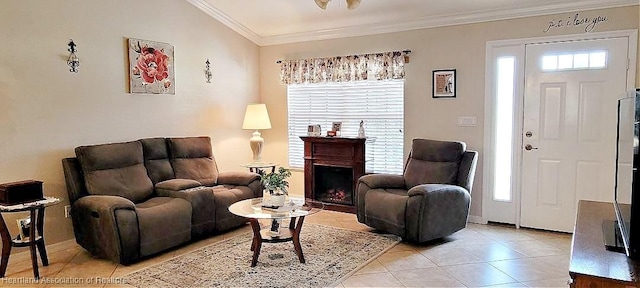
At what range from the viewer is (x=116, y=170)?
13.5 ft

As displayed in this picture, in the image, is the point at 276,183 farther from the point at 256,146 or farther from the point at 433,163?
the point at 256,146

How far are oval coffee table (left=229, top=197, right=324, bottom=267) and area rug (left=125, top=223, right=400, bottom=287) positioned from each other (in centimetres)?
16

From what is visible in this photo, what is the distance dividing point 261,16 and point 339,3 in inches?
44.4

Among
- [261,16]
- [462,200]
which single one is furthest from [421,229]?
[261,16]

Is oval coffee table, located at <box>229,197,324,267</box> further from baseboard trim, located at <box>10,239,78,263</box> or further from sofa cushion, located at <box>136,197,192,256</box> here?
baseboard trim, located at <box>10,239,78,263</box>

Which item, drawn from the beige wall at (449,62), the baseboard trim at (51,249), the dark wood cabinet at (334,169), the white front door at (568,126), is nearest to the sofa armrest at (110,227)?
the baseboard trim at (51,249)

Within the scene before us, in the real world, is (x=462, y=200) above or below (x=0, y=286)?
above

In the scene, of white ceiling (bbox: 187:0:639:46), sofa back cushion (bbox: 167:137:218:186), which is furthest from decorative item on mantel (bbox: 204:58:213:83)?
sofa back cushion (bbox: 167:137:218:186)

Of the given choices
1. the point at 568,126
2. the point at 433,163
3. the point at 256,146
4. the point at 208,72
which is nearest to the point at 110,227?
the point at 256,146

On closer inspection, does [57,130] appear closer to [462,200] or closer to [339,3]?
[339,3]

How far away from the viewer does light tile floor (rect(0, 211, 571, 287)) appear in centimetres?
324

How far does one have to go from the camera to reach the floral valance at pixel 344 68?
17.1 ft

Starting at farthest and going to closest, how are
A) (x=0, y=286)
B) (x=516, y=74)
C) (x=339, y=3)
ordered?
(x=339, y=3), (x=516, y=74), (x=0, y=286)

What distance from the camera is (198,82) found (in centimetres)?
A: 534
